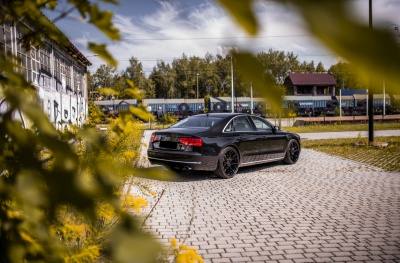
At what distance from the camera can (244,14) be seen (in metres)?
0.45

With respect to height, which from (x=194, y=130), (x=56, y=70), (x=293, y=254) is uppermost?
(x=56, y=70)

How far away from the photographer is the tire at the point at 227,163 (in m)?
7.47

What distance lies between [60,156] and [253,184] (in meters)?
6.90

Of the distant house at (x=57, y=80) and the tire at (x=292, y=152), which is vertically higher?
the distant house at (x=57, y=80)

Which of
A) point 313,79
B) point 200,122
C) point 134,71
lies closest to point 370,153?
point 200,122

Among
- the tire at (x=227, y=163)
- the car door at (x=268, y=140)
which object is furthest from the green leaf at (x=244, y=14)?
the car door at (x=268, y=140)

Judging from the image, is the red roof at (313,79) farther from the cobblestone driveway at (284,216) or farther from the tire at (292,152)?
the cobblestone driveway at (284,216)

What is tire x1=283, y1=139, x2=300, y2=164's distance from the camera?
9.64 m

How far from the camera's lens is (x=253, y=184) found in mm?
7215

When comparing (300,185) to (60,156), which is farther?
(300,185)

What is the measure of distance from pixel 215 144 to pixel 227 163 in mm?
622

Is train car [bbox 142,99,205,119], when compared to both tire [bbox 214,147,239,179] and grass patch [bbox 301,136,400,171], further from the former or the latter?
tire [bbox 214,147,239,179]

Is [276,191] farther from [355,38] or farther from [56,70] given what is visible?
[56,70]

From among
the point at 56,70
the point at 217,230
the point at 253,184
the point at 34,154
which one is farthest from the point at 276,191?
the point at 56,70
